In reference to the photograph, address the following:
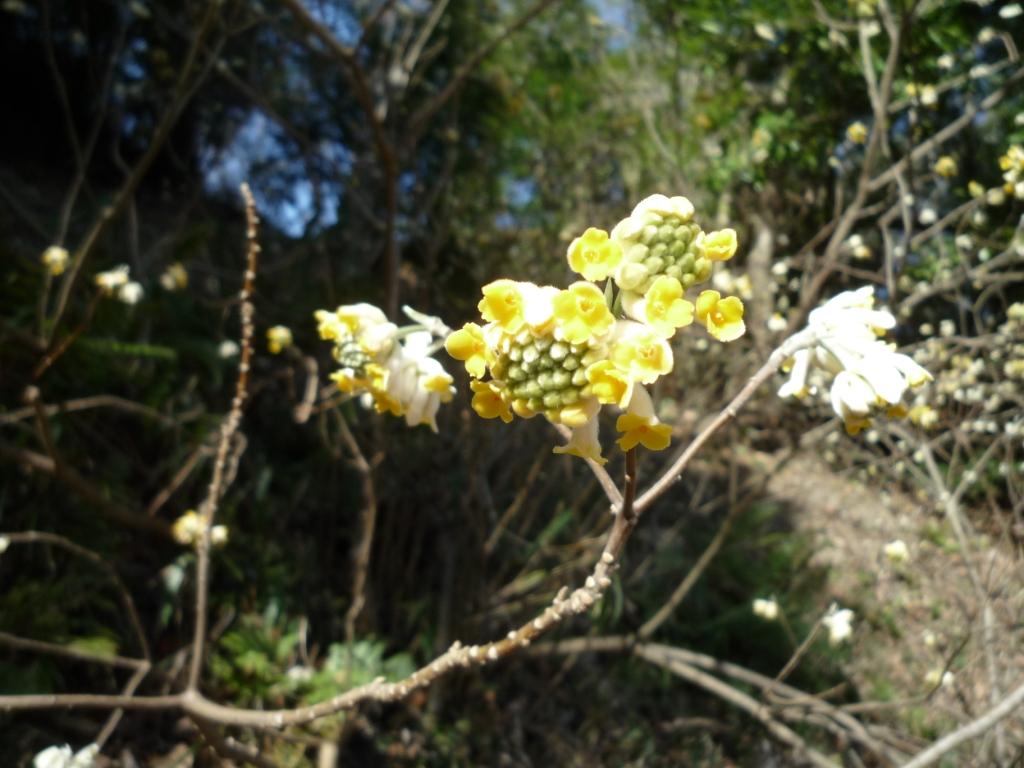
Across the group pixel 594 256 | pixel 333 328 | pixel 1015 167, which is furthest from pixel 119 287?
pixel 1015 167

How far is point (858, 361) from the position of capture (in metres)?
0.90

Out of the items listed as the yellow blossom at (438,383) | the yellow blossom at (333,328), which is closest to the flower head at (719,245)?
the yellow blossom at (438,383)

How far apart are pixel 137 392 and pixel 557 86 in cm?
436

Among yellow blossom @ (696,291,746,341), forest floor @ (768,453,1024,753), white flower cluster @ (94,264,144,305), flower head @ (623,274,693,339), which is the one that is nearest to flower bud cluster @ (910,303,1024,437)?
forest floor @ (768,453,1024,753)

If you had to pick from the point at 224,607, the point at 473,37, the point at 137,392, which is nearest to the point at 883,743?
the point at 224,607

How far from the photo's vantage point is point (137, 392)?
3354 mm

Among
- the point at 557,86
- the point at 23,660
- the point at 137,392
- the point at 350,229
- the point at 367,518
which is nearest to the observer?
Result: the point at 23,660

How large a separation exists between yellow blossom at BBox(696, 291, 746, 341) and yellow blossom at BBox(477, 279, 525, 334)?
0.65 ft

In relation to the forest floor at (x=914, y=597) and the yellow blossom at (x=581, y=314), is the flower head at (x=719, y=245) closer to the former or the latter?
the yellow blossom at (x=581, y=314)

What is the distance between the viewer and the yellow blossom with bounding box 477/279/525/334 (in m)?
0.77

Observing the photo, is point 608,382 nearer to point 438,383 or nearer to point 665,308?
point 665,308

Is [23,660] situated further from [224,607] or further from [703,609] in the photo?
[703,609]

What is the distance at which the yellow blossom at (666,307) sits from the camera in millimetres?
736

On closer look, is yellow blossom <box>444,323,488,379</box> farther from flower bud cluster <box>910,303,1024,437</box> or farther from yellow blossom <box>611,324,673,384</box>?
flower bud cluster <box>910,303,1024,437</box>
